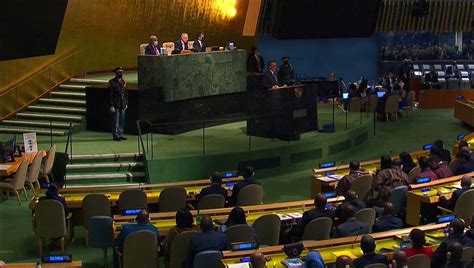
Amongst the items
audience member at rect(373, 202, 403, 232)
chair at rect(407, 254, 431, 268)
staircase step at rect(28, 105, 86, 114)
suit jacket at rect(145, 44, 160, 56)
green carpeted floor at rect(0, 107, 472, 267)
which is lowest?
green carpeted floor at rect(0, 107, 472, 267)

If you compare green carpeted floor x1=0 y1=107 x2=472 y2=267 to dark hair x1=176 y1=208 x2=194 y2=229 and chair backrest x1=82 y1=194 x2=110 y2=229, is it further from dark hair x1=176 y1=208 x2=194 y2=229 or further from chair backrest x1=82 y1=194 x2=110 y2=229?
dark hair x1=176 y1=208 x2=194 y2=229

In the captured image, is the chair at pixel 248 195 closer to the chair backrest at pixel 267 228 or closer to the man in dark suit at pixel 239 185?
the man in dark suit at pixel 239 185

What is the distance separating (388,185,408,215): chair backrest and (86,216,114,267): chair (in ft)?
14.4

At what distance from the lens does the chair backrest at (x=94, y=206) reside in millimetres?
→ 11812

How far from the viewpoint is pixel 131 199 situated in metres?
11.9

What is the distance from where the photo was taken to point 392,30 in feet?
97.9

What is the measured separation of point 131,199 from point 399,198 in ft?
13.4

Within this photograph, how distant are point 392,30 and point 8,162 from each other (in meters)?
18.4

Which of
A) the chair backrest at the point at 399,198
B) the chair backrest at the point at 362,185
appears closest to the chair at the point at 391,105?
the chair backrest at the point at 362,185

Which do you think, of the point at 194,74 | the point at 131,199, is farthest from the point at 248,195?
the point at 194,74

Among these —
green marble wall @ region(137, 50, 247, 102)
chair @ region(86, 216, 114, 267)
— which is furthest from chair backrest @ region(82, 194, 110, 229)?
green marble wall @ region(137, 50, 247, 102)

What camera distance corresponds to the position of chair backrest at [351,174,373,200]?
12.6 meters

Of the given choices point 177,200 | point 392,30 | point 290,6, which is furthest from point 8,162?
point 392,30

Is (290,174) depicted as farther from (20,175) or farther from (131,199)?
(131,199)
